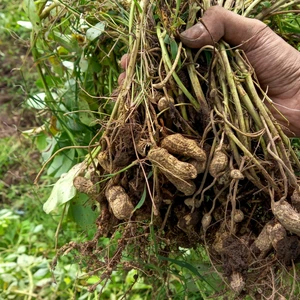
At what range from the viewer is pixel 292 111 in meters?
0.82

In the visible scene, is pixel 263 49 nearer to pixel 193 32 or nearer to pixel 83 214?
pixel 193 32

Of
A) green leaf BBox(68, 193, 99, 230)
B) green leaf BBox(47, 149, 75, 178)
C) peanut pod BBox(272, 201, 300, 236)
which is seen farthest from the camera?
green leaf BBox(47, 149, 75, 178)

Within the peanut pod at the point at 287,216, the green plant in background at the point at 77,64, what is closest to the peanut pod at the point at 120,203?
the green plant in background at the point at 77,64

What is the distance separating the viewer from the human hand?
28.5 inches

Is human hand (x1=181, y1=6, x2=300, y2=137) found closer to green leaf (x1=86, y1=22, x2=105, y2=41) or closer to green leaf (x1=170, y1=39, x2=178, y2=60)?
green leaf (x1=170, y1=39, x2=178, y2=60)

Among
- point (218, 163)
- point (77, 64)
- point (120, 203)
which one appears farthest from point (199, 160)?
point (77, 64)

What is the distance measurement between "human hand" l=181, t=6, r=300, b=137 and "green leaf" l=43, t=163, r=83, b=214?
315 millimetres

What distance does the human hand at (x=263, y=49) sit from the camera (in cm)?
72

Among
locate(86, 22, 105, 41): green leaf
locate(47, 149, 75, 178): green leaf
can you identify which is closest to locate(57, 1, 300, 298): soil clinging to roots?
locate(86, 22, 105, 41): green leaf

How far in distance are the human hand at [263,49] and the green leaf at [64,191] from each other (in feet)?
1.03

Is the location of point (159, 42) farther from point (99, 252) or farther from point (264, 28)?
point (99, 252)

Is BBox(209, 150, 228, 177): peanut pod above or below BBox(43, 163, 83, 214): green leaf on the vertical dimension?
above

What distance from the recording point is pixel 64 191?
87 cm

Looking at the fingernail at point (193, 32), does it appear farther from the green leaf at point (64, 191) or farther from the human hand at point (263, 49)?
the green leaf at point (64, 191)
